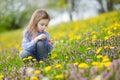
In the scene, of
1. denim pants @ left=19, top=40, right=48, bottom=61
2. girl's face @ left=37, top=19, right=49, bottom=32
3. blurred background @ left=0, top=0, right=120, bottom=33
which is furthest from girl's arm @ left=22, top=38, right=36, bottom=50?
blurred background @ left=0, top=0, right=120, bottom=33

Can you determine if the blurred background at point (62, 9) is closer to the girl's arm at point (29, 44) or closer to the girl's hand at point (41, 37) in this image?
the girl's arm at point (29, 44)

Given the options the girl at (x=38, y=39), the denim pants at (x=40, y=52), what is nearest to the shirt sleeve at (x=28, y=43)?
the girl at (x=38, y=39)

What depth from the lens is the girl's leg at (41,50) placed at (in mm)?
7083

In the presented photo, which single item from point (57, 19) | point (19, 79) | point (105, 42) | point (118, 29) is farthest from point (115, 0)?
point (19, 79)

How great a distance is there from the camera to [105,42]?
24.2 ft

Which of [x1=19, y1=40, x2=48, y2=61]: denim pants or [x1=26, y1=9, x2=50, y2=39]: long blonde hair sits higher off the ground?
[x1=26, y1=9, x2=50, y2=39]: long blonde hair

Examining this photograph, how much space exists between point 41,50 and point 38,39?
268 mm

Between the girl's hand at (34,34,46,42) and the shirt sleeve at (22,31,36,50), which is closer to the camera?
the girl's hand at (34,34,46,42)

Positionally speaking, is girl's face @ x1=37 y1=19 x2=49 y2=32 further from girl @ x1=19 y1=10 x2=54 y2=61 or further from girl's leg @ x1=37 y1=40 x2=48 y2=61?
girl's leg @ x1=37 y1=40 x2=48 y2=61

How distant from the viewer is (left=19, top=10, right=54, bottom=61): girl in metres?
7.10

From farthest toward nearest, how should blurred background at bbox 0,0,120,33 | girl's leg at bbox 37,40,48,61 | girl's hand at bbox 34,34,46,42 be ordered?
1. blurred background at bbox 0,0,120,33
2. girl's leg at bbox 37,40,48,61
3. girl's hand at bbox 34,34,46,42

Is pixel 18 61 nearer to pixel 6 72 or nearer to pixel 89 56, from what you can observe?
pixel 6 72

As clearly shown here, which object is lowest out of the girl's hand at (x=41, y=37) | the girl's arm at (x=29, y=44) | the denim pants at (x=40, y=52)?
the denim pants at (x=40, y=52)

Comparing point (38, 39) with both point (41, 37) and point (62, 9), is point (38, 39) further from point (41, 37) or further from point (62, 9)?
point (62, 9)
